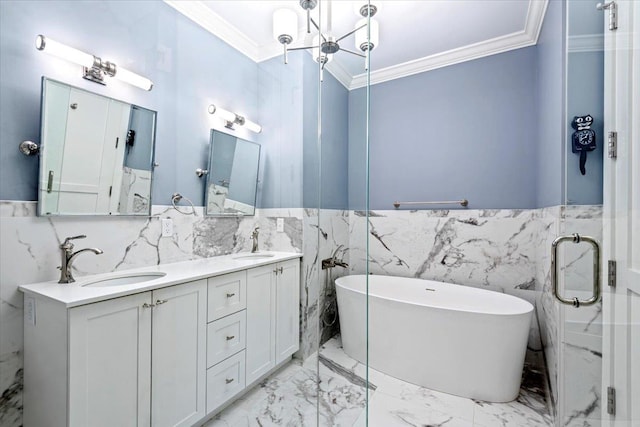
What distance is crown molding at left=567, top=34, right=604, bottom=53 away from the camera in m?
1.01

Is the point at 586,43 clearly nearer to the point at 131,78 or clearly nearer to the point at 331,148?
the point at 331,148

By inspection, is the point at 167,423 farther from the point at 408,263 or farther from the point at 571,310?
the point at 408,263

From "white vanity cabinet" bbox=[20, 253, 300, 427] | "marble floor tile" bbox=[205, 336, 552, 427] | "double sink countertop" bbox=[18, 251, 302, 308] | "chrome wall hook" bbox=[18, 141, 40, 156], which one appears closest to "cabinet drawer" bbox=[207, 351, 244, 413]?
"white vanity cabinet" bbox=[20, 253, 300, 427]

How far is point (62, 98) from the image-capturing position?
→ 1358mm

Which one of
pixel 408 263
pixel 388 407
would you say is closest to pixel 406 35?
pixel 408 263

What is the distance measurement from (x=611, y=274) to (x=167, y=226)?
2210 mm

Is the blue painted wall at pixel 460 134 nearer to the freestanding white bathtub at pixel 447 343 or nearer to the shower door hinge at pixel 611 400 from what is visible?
the freestanding white bathtub at pixel 447 343

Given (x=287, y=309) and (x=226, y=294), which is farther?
(x=287, y=309)

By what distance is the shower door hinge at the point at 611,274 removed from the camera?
97cm

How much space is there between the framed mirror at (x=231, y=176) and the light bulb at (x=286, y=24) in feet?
2.73

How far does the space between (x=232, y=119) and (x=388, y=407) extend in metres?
2.27

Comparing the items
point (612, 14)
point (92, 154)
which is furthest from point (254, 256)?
point (612, 14)

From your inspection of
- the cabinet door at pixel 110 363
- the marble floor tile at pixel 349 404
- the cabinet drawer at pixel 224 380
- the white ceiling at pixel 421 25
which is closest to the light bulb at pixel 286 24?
the white ceiling at pixel 421 25

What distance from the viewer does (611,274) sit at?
3.19 feet
